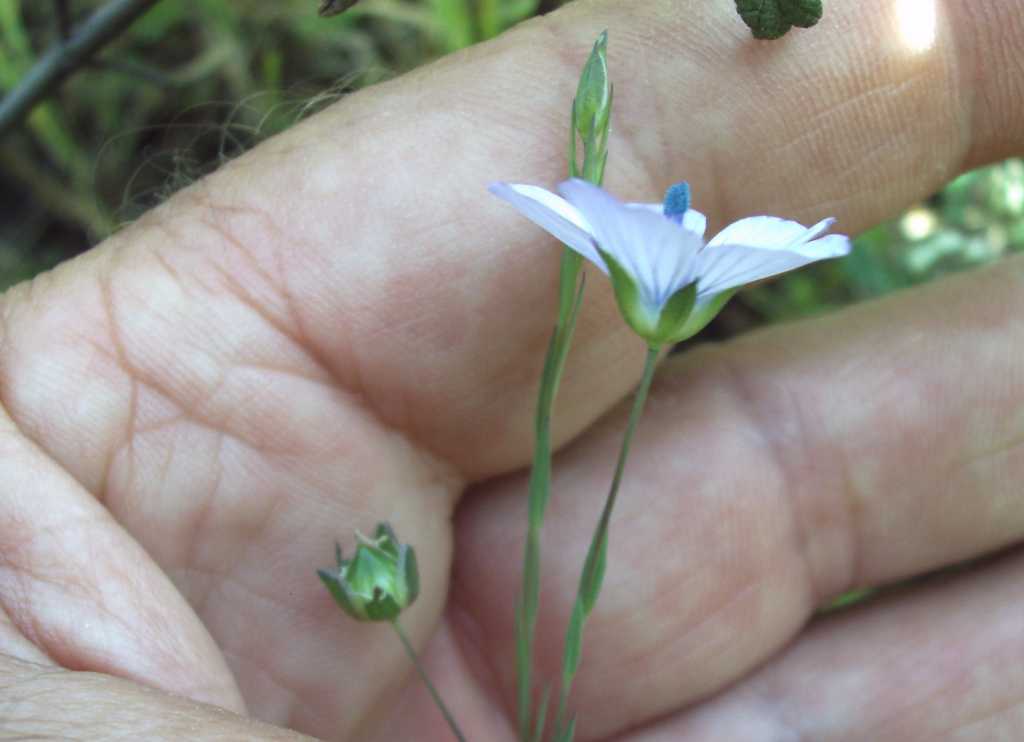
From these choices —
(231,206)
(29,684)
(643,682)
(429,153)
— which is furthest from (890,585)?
(29,684)

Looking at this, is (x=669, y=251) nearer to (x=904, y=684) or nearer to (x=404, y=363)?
(x=404, y=363)

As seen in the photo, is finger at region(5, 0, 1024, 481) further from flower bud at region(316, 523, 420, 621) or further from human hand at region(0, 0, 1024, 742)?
flower bud at region(316, 523, 420, 621)

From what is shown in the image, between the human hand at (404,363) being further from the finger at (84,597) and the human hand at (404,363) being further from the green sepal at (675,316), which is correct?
the green sepal at (675,316)

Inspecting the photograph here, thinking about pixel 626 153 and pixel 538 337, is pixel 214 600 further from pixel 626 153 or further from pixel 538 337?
pixel 626 153

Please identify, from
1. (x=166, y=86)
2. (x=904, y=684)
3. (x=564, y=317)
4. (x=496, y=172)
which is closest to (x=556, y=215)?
(x=564, y=317)

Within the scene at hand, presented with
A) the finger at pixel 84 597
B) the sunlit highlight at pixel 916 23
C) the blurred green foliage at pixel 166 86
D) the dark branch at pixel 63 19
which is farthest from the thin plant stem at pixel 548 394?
the blurred green foliage at pixel 166 86

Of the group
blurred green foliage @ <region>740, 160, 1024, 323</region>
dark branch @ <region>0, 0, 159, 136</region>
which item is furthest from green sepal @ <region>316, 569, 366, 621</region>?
blurred green foliage @ <region>740, 160, 1024, 323</region>
